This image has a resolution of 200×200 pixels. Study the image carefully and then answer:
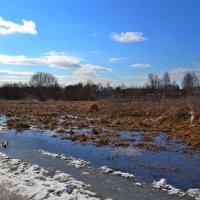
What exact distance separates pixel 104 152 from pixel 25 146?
4298 millimetres

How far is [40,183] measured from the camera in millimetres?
9914

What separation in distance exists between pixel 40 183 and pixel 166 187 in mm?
3484

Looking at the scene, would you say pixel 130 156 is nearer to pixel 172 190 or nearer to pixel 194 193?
pixel 172 190

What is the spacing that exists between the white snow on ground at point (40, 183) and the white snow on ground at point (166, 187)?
1955 millimetres

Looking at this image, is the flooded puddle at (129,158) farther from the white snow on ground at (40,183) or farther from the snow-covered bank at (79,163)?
the white snow on ground at (40,183)

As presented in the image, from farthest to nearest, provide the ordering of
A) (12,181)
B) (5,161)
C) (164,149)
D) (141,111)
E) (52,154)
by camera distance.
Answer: (141,111) < (164,149) < (52,154) < (5,161) < (12,181)

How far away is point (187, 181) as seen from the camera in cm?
1059

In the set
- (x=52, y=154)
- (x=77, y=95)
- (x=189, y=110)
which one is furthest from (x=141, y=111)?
(x=77, y=95)

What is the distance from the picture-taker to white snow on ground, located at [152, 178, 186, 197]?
30.6ft

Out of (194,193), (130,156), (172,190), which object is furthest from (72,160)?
(194,193)

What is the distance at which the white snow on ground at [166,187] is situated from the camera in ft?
30.6

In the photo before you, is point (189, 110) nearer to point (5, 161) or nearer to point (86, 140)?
point (86, 140)

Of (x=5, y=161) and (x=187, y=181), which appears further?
(x=5, y=161)

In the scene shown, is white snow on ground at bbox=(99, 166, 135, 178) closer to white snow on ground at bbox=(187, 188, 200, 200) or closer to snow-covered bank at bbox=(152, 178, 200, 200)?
snow-covered bank at bbox=(152, 178, 200, 200)
